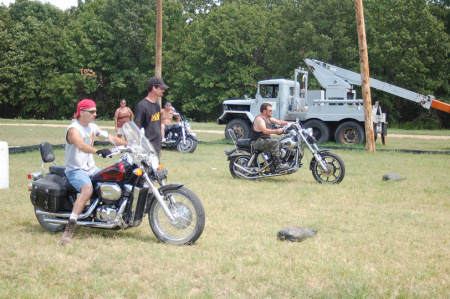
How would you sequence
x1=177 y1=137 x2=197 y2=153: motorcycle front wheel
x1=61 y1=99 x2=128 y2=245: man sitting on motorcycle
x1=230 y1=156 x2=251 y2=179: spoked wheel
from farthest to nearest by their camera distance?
1. x1=177 y1=137 x2=197 y2=153: motorcycle front wheel
2. x1=230 y1=156 x2=251 y2=179: spoked wheel
3. x1=61 y1=99 x2=128 y2=245: man sitting on motorcycle

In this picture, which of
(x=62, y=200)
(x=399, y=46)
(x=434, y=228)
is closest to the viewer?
(x=62, y=200)

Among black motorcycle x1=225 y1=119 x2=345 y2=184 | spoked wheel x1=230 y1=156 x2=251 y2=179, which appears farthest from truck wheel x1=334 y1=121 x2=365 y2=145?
spoked wheel x1=230 y1=156 x2=251 y2=179

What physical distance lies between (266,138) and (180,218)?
5.37 metres

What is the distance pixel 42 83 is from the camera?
52281mm

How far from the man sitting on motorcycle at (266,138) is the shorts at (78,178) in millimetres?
5228

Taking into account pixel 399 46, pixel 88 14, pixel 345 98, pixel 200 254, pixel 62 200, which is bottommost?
pixel 200 254

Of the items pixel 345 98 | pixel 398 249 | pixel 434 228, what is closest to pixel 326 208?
pixel 434 228

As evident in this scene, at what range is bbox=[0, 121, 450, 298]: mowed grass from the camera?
14.9 feet

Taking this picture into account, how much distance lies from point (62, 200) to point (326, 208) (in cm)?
404

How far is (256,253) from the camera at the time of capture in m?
5.61

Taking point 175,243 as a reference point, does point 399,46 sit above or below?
above

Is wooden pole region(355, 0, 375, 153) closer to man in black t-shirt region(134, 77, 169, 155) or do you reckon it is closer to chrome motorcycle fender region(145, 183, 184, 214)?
man in black t-shirt region(134, 77, 169, 155)

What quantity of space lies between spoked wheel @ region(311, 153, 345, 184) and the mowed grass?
1032 millimetres

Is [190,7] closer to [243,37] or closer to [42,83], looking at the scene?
[243,37]
